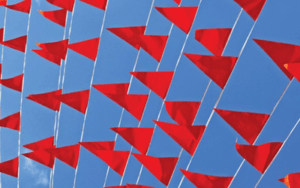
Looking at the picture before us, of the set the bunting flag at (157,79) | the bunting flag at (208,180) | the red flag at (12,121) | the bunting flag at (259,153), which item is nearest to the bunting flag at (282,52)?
the bunting flag at (259,153)

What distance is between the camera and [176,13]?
314 inches

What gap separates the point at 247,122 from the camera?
7.23 m

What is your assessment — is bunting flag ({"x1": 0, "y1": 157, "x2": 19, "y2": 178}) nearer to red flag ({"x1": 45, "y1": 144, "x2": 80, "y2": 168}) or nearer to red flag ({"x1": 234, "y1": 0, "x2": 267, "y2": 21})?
red flag ({"x1": 45, "y1": 144, "x2": 80, "y2": 168})

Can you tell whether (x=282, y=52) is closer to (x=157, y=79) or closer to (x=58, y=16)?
(x=157, y=79)

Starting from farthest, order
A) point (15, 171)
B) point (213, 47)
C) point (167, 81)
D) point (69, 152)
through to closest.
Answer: point (15, 171) → point (69, 152) → point (167, 81) → point (213, 47)

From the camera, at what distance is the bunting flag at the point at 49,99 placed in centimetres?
973

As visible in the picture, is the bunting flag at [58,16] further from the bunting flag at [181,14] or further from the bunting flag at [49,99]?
the bunting flag at [181,14]

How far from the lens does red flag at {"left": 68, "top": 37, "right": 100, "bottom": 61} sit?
9031mm

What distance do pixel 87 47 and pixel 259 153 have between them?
4.27 metres

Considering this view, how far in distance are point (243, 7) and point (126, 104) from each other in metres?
3.10

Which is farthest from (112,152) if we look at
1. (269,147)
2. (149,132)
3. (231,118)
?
(269,147)

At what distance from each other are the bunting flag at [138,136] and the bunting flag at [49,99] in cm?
201

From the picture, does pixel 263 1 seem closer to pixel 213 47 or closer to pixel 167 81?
pixel 213 47

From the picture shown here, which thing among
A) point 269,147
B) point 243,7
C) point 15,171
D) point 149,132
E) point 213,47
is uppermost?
point 243,7
